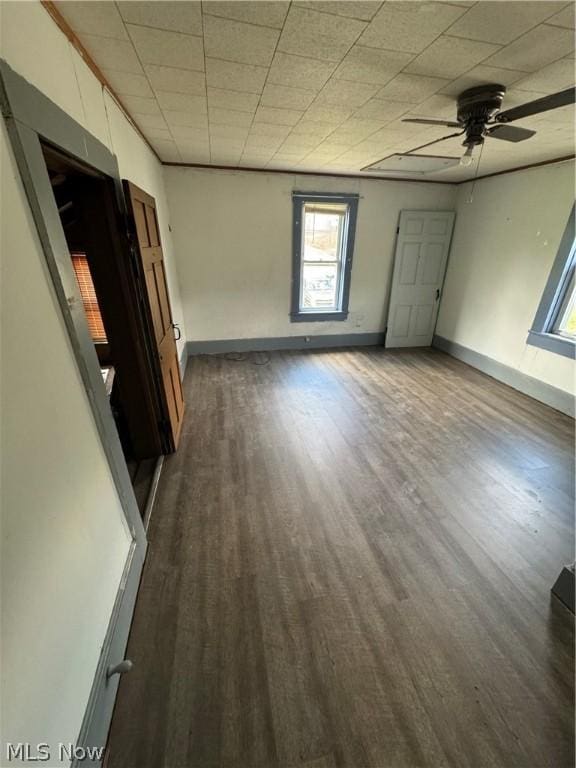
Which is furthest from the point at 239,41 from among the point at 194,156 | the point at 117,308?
the point at 194,156

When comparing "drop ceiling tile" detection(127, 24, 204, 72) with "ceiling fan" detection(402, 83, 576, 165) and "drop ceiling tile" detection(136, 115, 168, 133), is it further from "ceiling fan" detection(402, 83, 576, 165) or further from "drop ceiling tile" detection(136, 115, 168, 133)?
"ceiling fan" detection(402, 83, 576, 165)

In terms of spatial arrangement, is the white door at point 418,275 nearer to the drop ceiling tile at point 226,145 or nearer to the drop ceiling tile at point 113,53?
the drop ceiling tile at point 226,145

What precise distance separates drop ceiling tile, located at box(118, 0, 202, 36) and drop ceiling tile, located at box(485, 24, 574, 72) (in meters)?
1.32

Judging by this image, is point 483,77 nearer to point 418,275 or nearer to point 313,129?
point 313,129

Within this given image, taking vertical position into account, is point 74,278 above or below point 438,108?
below

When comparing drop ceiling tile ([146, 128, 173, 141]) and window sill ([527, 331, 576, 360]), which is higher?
drop ceiling tile ([146, 128, 173, 141])

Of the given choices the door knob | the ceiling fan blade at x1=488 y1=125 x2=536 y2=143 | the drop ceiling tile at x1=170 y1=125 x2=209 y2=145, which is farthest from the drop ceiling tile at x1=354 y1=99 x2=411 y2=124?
the door knob

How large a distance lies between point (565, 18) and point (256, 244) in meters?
3.52

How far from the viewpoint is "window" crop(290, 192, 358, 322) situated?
433 centimetres

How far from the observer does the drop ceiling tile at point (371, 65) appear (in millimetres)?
1396

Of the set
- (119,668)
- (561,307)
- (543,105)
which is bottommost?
(119,668)

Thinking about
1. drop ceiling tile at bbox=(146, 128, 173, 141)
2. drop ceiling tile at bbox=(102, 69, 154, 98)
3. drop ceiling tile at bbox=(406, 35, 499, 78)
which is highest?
drop ceiling tile at bbox=(146, 128, 173, 141)

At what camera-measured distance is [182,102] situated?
1.95 meters

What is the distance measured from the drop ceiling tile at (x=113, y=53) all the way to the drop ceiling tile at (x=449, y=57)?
1.33 meters
